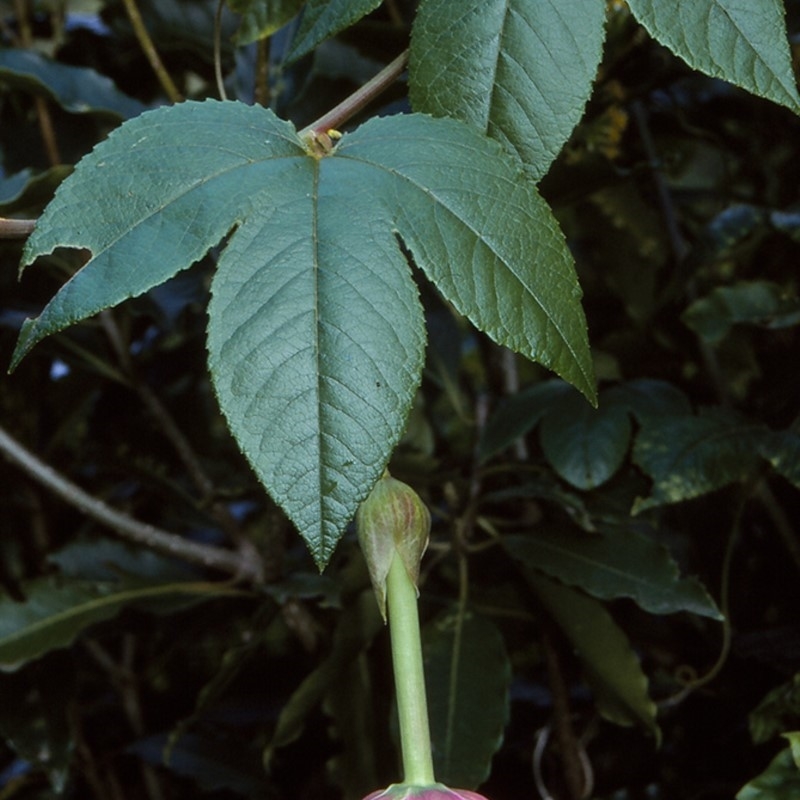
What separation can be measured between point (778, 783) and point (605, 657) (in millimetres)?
174

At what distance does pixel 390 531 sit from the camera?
1.11 ft

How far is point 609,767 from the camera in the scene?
0.71m

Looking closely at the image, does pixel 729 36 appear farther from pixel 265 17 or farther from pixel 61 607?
pixel 61 607

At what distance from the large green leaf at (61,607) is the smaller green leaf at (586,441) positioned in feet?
0.70

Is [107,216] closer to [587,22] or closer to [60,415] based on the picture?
[587,22]

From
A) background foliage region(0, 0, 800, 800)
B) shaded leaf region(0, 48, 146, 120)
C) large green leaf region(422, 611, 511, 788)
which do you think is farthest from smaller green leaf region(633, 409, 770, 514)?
shaded leaf region(0, 48, 146, 120)

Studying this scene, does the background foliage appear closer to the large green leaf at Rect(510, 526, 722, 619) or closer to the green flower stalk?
the large green leaf at Rect(510, 526, 722, 619)

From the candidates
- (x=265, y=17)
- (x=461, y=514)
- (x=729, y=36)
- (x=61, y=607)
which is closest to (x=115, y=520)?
(x=61, y=607)

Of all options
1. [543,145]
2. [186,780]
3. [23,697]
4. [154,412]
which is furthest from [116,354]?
[543,145]

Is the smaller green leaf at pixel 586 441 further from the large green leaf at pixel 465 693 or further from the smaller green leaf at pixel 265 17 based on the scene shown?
the smaller green leaf at pixel 265 17

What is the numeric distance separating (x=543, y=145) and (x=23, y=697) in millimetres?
520

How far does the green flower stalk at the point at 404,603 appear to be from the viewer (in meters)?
0.30

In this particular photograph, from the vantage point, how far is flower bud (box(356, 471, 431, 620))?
33 centimetres

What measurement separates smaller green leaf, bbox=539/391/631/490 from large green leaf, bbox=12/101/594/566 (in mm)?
292
